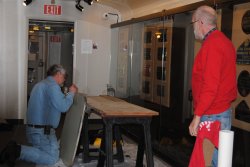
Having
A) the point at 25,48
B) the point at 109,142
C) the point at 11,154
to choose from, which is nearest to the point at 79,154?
the point at 11,154

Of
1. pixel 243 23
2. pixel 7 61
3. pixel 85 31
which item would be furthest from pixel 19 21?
pixel 243 23

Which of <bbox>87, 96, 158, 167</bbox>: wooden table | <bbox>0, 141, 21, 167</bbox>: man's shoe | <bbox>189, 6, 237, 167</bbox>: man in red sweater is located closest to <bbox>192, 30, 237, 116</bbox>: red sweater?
<bbox>189, 6, 237, 167</bbox>: man in red sweater

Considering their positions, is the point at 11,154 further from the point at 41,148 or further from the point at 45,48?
the point at 45,48

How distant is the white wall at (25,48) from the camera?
6.93 m

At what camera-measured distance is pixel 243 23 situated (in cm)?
322

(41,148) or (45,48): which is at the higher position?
(45,48)

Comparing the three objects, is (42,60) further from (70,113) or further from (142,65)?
(70,113)

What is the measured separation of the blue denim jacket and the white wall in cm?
277

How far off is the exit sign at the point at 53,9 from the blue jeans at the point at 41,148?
328cm

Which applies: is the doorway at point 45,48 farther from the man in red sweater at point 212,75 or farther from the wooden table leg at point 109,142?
the man in red sweater at point 212,75

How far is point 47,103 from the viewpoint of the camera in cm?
445

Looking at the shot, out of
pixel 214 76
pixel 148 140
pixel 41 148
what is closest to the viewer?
pixel 214 76

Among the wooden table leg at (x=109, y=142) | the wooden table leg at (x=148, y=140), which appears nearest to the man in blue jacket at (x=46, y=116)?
the wooden table leg at (x=109, y=142)

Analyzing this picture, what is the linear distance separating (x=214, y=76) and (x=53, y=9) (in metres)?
5.20
